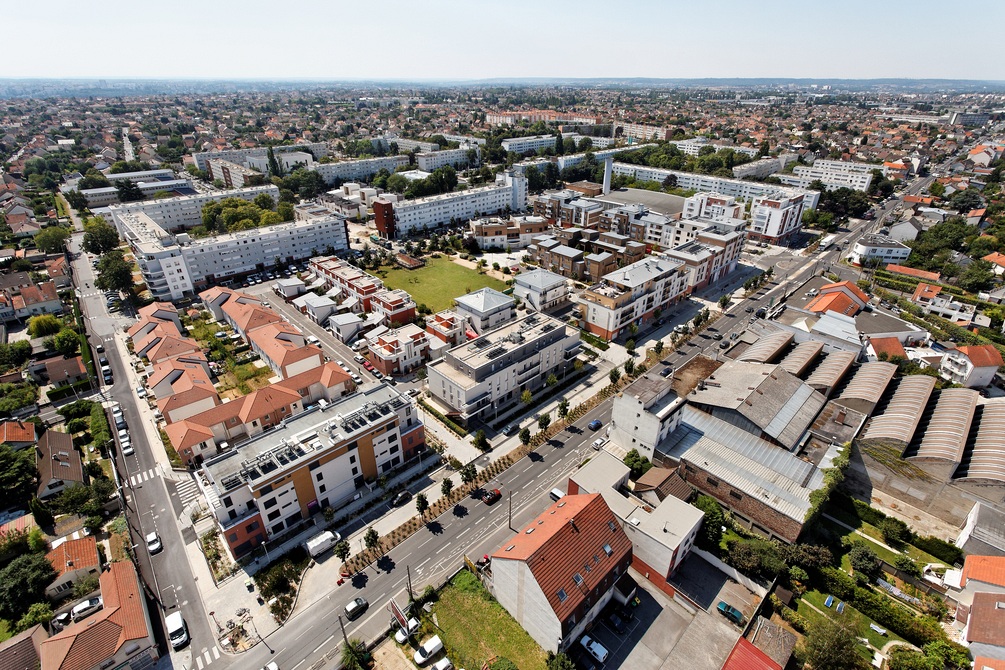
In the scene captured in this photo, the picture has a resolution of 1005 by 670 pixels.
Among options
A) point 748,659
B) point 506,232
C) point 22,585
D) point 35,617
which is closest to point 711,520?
point 748,659

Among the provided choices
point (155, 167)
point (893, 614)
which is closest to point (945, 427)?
point (893, 614)

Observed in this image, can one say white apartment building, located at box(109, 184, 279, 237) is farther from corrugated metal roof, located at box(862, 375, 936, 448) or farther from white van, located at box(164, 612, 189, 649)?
corrugated metal roof, located at box(862, 375, 936, 448)


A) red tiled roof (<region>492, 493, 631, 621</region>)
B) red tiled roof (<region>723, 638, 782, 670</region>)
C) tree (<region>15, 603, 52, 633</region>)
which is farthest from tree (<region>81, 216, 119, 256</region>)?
red tiled roof (<region>723, 638, 782, 670</region>)

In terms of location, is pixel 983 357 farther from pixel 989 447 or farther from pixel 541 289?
pixel 541 289

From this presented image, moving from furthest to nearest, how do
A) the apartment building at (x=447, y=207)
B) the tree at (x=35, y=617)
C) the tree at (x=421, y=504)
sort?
the apartment building at (x=447, y=207), the tree at (x=421, y=504), the tree at (x=35, y=617)

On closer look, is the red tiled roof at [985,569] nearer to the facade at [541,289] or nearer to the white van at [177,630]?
the facade at [541,289]

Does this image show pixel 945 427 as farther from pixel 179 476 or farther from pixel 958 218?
pixel 958 218

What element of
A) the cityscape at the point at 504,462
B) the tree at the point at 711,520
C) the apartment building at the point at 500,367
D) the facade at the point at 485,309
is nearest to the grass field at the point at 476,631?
the cityscape at the point at 504,462
